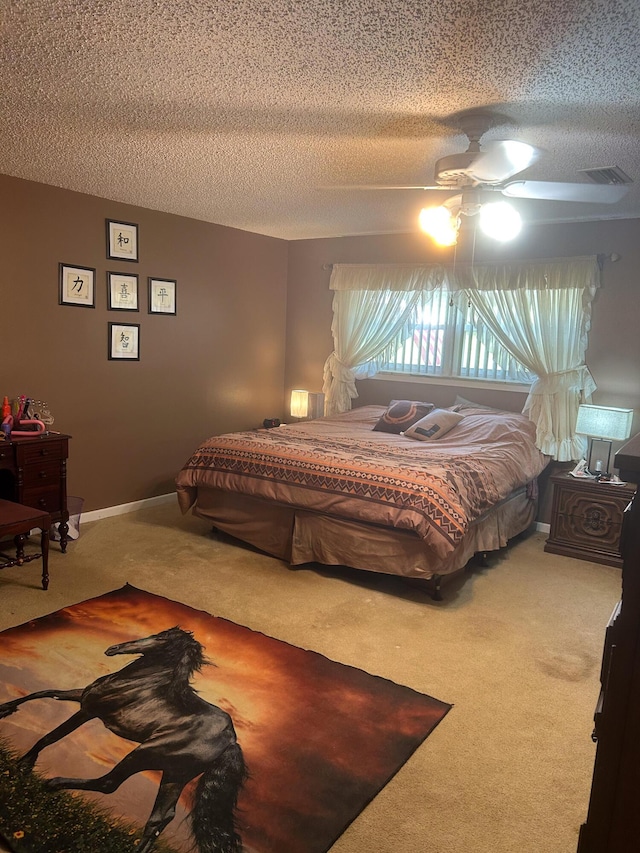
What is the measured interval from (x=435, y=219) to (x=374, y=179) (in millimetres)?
783

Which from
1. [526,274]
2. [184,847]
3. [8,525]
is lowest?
[184,847]

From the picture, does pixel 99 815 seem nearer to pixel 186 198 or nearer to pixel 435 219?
pixel 435 219

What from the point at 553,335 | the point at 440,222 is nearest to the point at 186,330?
the point at 440,222

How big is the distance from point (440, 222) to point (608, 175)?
Answer: 1.06 metres

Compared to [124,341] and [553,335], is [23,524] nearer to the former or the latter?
[124,341]

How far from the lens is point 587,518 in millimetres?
4195

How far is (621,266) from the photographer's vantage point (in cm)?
436

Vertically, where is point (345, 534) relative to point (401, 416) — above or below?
below

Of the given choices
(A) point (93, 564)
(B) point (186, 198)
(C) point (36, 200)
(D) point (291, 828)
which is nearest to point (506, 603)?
(D) point (291, 828)

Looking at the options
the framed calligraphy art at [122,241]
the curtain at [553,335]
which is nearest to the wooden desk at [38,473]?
the framed calligraphy art at [122,241]

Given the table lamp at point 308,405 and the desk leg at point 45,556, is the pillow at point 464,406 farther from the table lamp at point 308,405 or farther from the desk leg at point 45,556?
the desk leg at point 45,556

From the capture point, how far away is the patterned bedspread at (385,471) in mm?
3361

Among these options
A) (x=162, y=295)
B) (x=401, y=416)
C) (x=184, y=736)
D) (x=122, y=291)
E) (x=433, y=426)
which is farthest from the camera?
(x=162, y=295)

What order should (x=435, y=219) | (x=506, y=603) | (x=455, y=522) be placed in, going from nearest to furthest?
1. (x=435, y=219)
2. (x=455, y=522)
3. (x=506, y=603)
